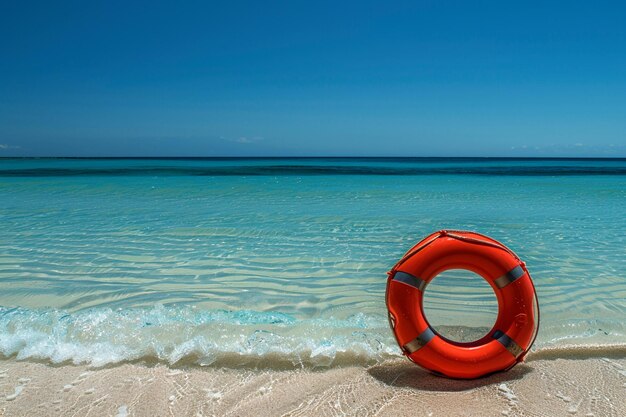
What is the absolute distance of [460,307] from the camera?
3.29 metres

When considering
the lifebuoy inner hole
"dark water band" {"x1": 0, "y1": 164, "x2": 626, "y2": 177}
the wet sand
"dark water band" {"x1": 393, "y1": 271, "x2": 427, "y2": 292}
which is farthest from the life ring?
"dark water band" {"x1": 0, "y1": 164, "x2": 626, "y2": 177}

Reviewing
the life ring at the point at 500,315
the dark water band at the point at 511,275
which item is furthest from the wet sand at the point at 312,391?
the dark water band at the point at 511,275

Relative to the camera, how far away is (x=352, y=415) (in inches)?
74.9

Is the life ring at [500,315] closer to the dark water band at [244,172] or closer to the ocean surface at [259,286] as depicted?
the ocean surface at [259,286]

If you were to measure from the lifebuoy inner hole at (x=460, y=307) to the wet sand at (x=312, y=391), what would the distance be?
0.51m

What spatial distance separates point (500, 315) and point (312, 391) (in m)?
0.96

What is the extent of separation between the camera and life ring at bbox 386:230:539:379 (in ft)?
6.88

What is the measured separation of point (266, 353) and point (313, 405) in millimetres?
519

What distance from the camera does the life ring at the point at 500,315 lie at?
6.88ft

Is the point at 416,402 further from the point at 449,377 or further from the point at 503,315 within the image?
the point at 503,315

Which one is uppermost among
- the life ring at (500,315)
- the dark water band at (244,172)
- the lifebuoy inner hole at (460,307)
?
the life ring at (500,315)

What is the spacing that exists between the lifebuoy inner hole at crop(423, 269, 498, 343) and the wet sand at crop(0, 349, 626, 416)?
1.68 ft

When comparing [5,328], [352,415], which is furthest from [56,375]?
[352,415]

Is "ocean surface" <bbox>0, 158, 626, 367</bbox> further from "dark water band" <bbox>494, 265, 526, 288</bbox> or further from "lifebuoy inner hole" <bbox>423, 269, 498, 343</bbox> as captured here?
"dark water band" <bbox>494, 265, 526, 288</bbox>
